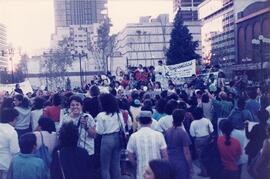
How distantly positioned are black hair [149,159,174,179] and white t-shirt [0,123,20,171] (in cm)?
286

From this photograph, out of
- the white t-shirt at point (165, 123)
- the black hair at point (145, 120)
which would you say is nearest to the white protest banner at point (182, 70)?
the white t-shirt at point (165, 123)

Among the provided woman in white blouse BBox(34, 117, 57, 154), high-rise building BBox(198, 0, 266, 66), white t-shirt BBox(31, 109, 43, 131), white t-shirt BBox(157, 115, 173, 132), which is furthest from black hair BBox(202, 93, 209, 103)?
high-rise building BBox(198, 0, 266, 66)

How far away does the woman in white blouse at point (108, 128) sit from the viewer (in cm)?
638

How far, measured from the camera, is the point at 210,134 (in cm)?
783

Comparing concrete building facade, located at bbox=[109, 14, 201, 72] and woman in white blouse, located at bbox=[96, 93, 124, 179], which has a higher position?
concrete building facade, located at bbox=[109, 14, 201, 72]

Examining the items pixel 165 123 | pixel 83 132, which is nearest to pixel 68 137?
pixel 83 132

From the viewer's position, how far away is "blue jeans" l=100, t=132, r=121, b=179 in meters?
6.45

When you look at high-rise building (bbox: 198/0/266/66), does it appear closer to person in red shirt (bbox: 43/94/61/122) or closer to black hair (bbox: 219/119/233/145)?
person in red shirt (bbox: 43/94/61/122)

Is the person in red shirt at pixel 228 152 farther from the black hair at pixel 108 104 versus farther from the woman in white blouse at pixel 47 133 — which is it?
the woman in white blouse at pixel 47 133

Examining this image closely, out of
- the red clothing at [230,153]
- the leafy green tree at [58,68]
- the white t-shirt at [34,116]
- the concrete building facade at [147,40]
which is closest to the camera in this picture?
the red clothing at [230,153]

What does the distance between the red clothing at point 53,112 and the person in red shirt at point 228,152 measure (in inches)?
127

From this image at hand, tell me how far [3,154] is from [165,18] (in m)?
84.9

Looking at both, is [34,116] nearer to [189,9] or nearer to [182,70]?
[182,70]

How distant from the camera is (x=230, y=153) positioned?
586 centimetres
